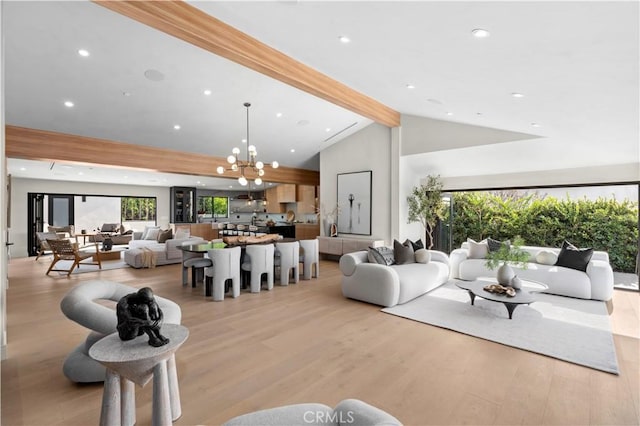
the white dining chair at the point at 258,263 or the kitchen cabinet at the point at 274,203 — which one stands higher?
the kitchen cabinet at the point at 274,203

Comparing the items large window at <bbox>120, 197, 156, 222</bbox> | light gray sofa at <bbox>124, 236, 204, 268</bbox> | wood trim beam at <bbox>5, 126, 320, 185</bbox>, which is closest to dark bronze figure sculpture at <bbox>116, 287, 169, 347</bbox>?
wood trim beam at <bbox>5, 126, 320, 185</bbox>

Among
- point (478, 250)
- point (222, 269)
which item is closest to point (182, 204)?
point (222, 269)

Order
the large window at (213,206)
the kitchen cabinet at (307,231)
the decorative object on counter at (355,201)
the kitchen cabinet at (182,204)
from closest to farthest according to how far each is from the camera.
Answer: the decorative object on counter at (355,201), the kitchen cabinet at (307,231), the kitchen cabinet at (182,204), the large window at (213,206)

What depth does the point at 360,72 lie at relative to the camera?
3924 mm

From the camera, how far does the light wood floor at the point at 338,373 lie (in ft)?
6.83

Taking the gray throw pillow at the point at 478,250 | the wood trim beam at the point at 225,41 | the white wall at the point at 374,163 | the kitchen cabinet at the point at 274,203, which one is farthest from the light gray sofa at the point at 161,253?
the gray throw pillow at the point at 478,250

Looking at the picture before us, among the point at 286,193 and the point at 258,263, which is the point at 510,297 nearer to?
the point at 258,263

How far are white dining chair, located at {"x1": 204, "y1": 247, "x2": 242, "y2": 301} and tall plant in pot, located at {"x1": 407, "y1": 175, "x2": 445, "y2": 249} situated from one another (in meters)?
4.21

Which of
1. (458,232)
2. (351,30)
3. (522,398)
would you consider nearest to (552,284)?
(458,232)

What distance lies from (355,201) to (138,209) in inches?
380

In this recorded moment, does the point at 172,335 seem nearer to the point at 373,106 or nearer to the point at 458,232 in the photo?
the point at 373,106

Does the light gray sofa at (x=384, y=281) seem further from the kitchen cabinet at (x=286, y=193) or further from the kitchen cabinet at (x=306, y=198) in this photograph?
the kitchen cabinet at (x=286, y=193)

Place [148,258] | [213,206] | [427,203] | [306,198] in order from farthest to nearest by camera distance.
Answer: [213,206] < [306,198] < [148,258] < [427,203]

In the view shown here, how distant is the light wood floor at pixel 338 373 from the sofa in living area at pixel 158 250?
324 centimetres
